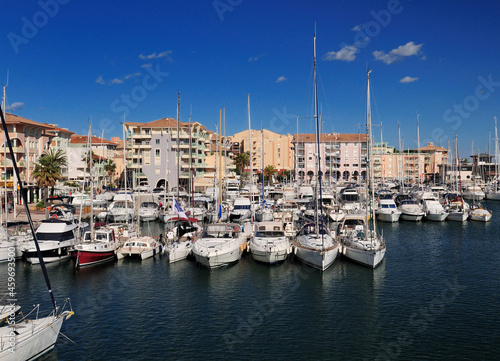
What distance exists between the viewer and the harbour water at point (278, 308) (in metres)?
20.9

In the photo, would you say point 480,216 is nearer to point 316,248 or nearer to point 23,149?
point 316,248

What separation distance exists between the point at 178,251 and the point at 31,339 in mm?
19192

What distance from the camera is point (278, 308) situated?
1041 inches

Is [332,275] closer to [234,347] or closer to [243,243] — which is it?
[243,243]

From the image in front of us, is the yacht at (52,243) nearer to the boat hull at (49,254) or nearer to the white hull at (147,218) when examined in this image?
the boat hull at (49,254)

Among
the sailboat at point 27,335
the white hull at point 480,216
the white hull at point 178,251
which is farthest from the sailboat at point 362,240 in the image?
the white hull at point 480,216

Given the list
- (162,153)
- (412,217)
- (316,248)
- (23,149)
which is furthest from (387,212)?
(23,149)

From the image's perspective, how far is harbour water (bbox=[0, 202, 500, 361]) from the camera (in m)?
20.9

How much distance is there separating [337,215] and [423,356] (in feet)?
130

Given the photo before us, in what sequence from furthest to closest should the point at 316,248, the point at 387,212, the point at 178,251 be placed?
the point at 387,212 < the point at 178,251 < the point at 316,248

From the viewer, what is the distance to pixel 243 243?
130 feet

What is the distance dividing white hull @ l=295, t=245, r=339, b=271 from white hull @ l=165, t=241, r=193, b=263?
971cm

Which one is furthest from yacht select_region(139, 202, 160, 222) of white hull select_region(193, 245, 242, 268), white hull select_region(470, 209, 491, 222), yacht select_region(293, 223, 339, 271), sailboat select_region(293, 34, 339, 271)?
white hull select_region(470, 209, 491, 222)

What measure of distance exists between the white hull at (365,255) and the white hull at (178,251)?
13862 mm
